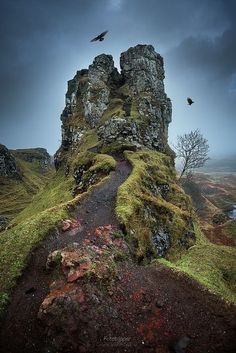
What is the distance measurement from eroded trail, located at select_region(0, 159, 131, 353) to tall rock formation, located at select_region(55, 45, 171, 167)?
33.3 meters

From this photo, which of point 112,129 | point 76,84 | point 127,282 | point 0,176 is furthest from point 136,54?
point 0,176

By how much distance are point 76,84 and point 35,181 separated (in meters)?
123

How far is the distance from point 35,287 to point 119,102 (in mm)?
65348

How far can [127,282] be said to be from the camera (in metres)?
18.1

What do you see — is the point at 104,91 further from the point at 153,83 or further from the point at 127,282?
the point at 127,282

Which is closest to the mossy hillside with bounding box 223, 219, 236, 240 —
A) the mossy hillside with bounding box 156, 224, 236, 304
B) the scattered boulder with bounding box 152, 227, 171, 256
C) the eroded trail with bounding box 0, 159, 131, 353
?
the mossy hillside with bounding box 156, 224, 236, 304

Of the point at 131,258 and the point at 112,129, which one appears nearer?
the point at 131,258

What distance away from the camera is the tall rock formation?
210ft

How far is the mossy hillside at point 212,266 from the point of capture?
70.7 feet

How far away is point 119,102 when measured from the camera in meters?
75.6

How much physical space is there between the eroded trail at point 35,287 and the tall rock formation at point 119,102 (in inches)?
1313

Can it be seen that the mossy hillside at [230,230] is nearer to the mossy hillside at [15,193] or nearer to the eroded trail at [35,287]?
the eroded trail at [35,287]

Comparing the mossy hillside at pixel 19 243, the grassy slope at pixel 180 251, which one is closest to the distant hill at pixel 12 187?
the grassy slope at pixel 180 251

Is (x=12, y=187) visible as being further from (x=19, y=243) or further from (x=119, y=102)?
(x=19, y=243)
